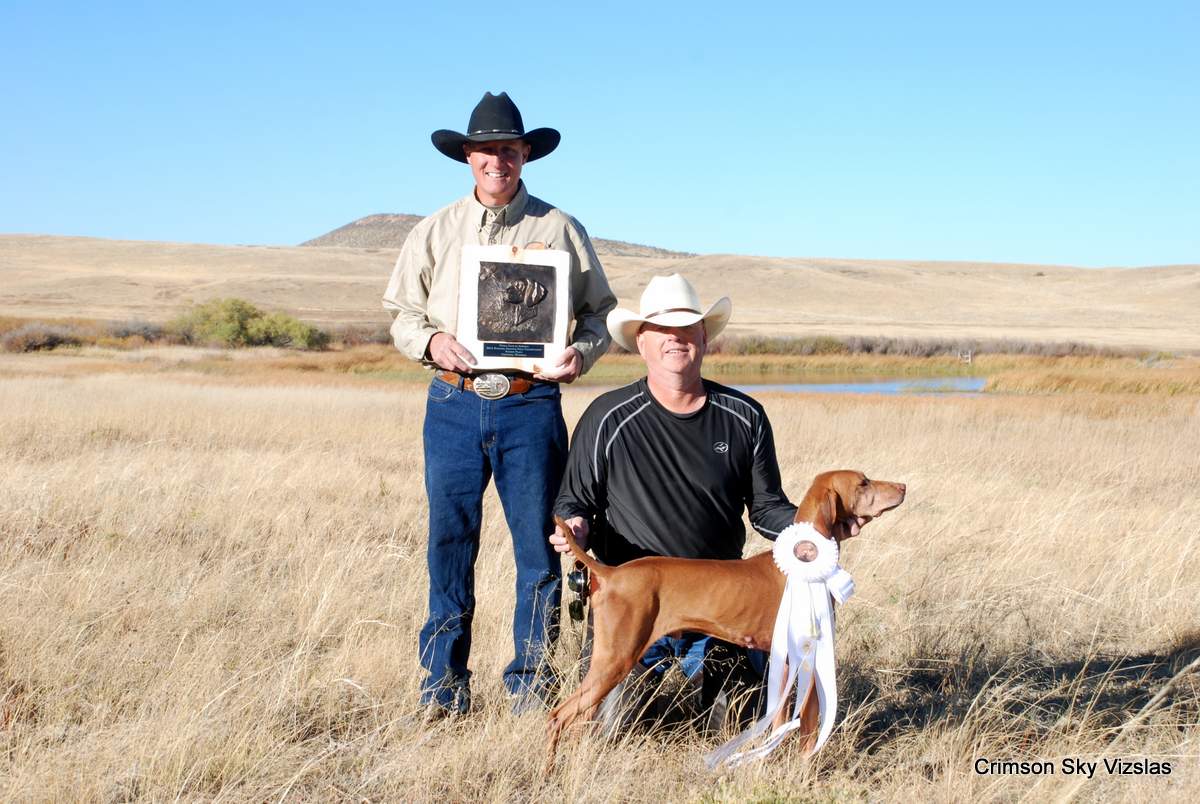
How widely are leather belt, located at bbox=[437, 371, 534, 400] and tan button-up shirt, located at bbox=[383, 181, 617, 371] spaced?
0.80 feet

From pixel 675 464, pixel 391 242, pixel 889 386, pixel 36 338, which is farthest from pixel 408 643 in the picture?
pixel 391 242

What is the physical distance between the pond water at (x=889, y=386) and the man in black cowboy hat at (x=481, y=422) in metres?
22.8

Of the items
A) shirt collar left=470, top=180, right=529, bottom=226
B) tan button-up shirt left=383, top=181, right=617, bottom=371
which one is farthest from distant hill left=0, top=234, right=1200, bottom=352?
shirt collar left=470, top=180, right=529, bottom=226

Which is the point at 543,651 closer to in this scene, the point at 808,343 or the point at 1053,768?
the point at 1053,768

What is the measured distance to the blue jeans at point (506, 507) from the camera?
4.30m

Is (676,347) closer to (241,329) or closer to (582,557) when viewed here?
(582,557)

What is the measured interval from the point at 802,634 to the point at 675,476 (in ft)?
2.67

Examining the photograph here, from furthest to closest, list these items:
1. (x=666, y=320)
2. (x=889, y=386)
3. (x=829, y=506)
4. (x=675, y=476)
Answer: (x=889, y=386) → (x=675, y=476) → (x=666, y=320) → (x=829, y=506)

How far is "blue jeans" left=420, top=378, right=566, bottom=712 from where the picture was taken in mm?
4297

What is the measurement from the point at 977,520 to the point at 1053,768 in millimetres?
4520

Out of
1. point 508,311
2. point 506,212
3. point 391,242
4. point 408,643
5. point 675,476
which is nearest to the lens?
point 675,476

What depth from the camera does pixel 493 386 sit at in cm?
427

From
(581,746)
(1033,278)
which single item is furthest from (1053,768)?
(1033,278)

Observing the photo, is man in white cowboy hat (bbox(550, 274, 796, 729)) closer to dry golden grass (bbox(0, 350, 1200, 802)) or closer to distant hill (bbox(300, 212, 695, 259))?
dry golden grass (bbox(0, 350, 1200, 802))
